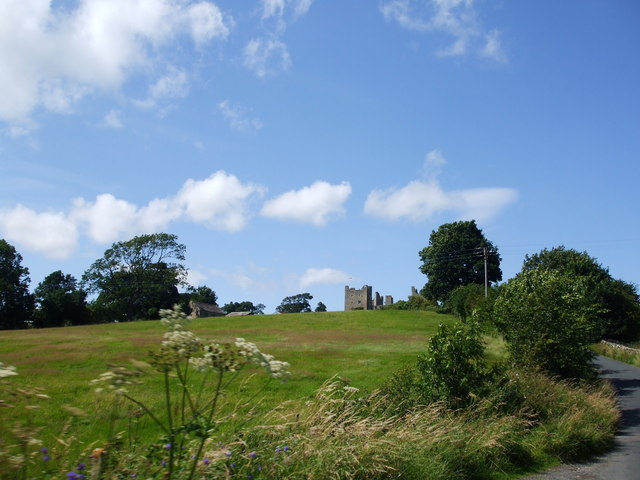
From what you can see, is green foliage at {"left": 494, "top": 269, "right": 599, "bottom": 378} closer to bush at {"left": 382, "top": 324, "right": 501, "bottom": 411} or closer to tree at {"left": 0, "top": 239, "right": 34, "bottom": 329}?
bush at {"left": 382, "top": 324, "right": 501, "bottom": 411}

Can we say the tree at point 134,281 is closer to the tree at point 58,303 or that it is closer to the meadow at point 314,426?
the tree at point 58,303

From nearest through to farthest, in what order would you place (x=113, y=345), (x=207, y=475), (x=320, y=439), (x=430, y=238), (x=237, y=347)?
1. (x=237, y=347)
2. (x=207, y=475)
3. (x=320, y=439)
4. (x=113, y=345)
5. (x=430, y=238)

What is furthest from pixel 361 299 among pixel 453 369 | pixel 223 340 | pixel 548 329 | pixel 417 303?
pixel 453 369

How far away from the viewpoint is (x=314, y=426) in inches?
327

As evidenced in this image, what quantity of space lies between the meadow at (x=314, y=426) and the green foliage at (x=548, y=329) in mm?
1248

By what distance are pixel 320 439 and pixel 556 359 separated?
15615 millimetres

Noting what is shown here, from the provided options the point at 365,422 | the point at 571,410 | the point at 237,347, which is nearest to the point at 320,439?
the point at 365,422

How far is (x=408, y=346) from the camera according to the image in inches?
A: 1393

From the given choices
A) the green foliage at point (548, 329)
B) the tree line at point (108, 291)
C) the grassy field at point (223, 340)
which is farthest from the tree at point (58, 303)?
the green foliage at point (548, 329)

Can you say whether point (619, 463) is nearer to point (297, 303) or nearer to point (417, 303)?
point (417, 303)

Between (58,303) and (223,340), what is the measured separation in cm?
5632

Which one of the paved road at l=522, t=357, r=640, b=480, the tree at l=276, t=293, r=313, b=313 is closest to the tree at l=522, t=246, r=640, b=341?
the paved road at l=522, t=357, r=640, b=480

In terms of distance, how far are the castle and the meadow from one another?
9426 centimetres

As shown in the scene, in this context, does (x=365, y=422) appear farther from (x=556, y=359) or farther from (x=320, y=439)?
(x=556, y=359)
